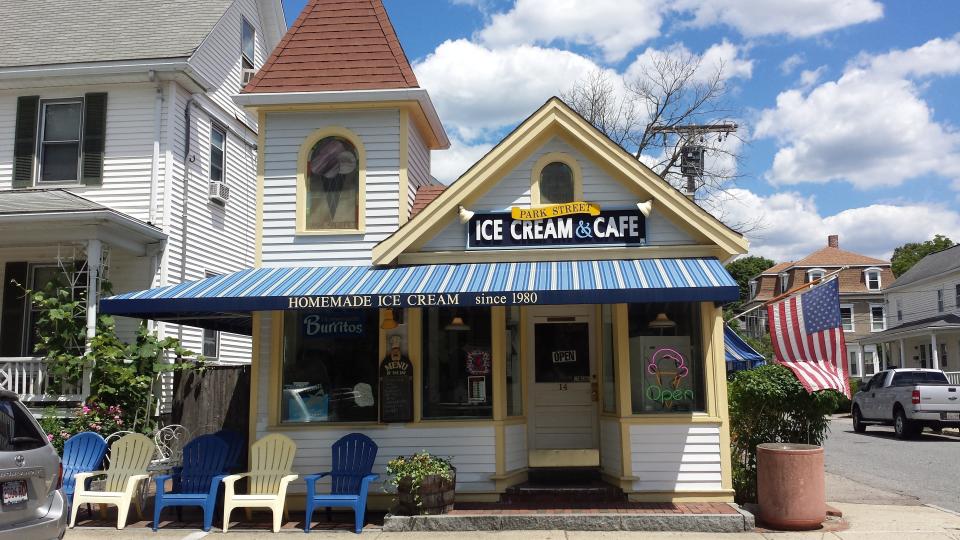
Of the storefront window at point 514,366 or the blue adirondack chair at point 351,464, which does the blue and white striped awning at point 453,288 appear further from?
the blue adirondack chair at point 351,464

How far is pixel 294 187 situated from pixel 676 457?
20.2ft

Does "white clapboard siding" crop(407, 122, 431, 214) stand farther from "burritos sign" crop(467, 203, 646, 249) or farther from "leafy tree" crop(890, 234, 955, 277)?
"leafy tree" crop(890, 234, 955, 277)

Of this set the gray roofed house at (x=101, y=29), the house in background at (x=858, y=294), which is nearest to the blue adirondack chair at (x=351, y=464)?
the gray roofed house at (x=101, y=29)

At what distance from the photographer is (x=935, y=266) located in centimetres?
4025

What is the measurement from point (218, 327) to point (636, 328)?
6.52 metres

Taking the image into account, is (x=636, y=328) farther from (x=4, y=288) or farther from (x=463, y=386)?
(x=4, y=288)

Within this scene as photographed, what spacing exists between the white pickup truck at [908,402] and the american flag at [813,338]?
1216 cm

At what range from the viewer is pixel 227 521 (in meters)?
8.87

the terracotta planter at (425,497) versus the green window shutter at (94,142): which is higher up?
the green window shutter at (94,142)

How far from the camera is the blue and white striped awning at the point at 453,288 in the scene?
872cm

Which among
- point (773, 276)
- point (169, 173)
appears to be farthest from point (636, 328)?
point (773, 276)

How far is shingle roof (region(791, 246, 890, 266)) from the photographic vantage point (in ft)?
166

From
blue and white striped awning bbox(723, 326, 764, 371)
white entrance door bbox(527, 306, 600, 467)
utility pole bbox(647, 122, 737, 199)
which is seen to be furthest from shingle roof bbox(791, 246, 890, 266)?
white entrance door bbox(527, 306, 600, 467)

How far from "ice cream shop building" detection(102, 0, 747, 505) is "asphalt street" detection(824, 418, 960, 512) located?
3.36m
